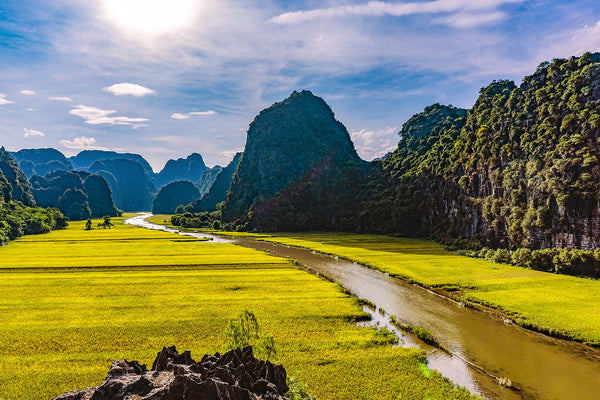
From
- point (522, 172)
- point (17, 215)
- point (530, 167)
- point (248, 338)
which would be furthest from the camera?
point (17, 215)

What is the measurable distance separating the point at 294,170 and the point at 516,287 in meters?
103

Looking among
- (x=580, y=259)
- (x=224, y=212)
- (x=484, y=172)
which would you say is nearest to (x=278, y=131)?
(x=224, y=212)

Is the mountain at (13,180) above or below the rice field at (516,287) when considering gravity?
above

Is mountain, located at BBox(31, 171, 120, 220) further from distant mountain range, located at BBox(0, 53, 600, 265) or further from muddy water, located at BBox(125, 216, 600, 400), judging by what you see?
muddy water, located at BBox(125, 216, 600, 400)

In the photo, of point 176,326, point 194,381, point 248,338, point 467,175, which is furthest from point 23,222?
point 467,175

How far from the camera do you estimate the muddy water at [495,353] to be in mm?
15080

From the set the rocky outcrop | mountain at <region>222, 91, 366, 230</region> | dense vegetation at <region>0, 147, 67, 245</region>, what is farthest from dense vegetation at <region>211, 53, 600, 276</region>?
dense vegetation at <region>0, 147, 67, 245</region>

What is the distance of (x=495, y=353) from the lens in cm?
1870

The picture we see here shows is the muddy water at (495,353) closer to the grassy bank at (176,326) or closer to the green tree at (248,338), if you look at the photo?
the grassy bank at (176,326)

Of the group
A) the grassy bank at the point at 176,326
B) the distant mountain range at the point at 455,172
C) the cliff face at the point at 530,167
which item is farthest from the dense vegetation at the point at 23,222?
the cliff face at the point at 530,167

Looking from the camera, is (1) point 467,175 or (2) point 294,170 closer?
(1) point 467,175

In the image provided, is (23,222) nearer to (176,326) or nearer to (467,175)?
(176,326)

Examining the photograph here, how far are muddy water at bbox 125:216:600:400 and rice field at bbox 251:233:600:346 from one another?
1.84m

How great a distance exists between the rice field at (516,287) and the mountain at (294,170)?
6274 cm
